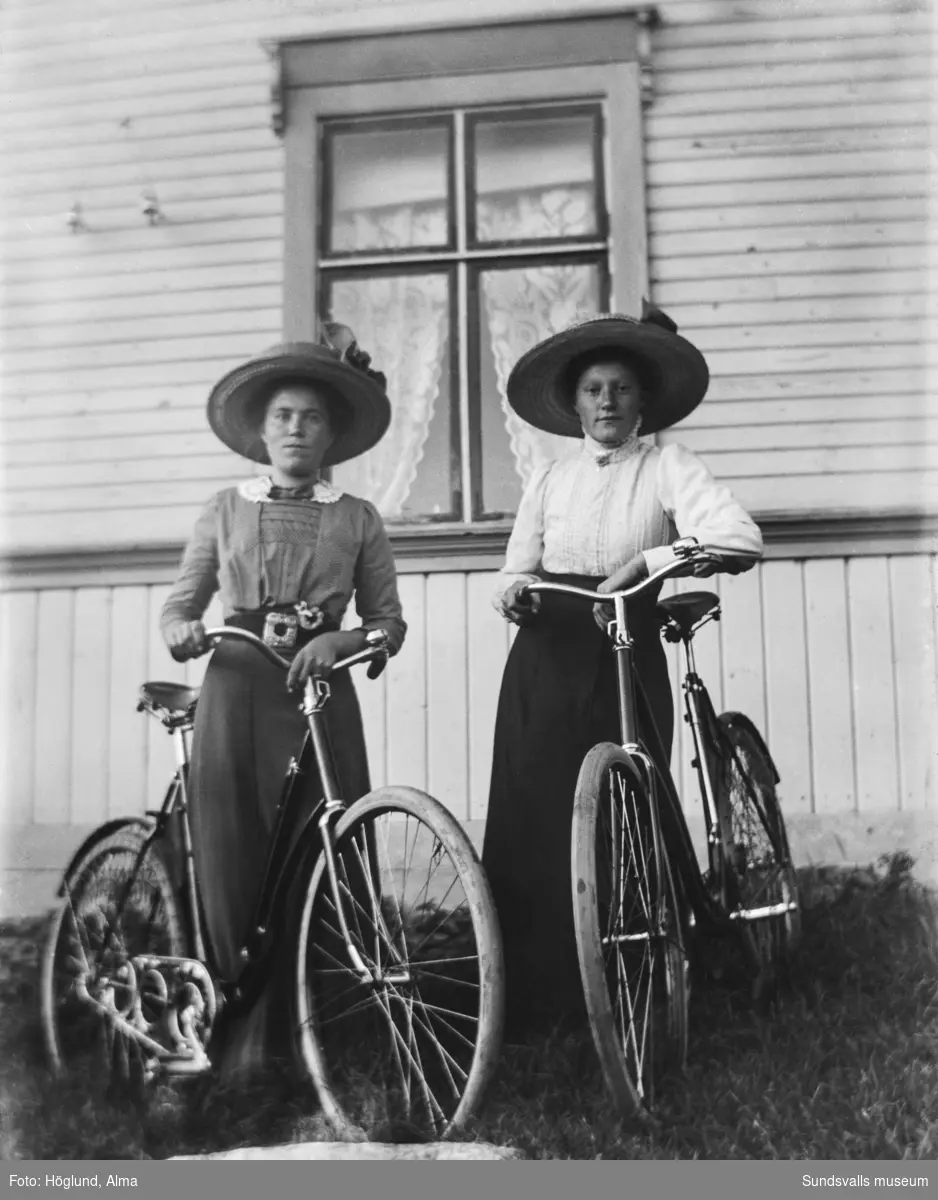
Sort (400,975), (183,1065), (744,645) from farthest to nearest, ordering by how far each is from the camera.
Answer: (744,645), (183,1065), (400,975)

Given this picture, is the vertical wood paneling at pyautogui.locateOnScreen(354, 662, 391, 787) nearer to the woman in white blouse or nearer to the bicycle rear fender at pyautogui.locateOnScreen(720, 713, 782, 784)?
the woman in white blouse

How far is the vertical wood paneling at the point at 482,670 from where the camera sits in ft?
9.90

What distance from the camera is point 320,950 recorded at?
98.7 inches

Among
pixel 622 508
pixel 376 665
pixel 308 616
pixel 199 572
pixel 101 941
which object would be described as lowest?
pixel 101 941

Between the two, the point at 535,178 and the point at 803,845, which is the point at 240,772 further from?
the point at 535,178

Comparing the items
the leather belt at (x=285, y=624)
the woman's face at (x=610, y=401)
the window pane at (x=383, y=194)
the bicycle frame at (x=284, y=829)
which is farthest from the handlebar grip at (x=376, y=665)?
the window pane at (x=383, y=194)

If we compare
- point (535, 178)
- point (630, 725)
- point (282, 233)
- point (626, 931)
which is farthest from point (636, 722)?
point (282, 233)

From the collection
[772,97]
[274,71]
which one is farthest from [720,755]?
[274,71]

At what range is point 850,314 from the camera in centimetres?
306

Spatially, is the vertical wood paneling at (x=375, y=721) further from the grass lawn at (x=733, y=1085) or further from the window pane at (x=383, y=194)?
the window pane at (x=383, y=194)

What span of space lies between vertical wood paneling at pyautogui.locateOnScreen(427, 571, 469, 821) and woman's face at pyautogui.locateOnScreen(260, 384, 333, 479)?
1.55 feet

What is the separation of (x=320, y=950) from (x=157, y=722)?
0.87 meters

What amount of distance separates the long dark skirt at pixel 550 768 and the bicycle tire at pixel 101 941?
762 millimetres

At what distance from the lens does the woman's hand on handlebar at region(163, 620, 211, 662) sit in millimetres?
2709
